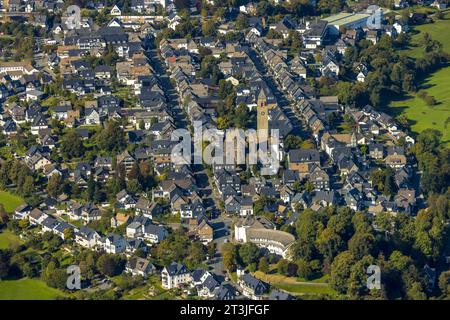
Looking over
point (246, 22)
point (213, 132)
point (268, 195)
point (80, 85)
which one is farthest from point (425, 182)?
point (246, 22)

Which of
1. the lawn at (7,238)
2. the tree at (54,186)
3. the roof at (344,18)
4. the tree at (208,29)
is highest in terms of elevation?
the tree at (208,29)

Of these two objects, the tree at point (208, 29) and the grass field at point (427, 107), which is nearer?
the grass field at point (427, 107)

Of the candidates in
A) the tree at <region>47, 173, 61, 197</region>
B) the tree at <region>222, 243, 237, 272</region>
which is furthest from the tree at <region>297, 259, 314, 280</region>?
the tree at <region>47, 173, 61, 197</region>

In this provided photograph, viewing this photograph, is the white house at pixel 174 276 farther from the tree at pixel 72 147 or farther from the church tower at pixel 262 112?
the church tower at pixel 262 112

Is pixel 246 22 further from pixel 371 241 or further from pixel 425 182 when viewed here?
pixel 371 241

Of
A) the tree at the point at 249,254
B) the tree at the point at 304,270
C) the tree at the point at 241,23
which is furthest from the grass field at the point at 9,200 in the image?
the tree at the point at 241,23

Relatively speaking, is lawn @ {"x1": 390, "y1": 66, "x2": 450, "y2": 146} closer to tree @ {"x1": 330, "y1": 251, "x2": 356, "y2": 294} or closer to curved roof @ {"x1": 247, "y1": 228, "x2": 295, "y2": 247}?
curved roof @ {"x1": 247, "y1": 228, "x2": 295, "y2": 247}
